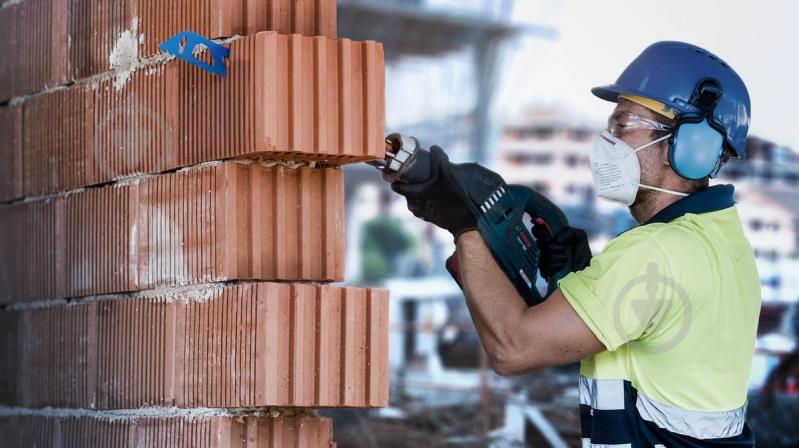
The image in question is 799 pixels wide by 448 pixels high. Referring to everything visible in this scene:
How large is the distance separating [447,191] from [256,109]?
0.53 m

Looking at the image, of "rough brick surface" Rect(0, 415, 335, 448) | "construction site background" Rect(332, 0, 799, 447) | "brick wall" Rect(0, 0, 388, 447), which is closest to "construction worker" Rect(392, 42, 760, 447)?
"brick wall" Rect(0, 0, 388, 447)

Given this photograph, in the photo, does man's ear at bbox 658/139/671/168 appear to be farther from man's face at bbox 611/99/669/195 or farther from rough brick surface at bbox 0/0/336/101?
rough brick surface at bbox 0/0/336/101

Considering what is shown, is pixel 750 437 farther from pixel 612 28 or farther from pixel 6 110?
pixel 612 28

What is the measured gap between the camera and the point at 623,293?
8.18 feet

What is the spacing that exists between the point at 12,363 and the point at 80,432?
532mm

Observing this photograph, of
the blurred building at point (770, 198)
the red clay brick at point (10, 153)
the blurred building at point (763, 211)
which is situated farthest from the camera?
the blurred building at point (770, 198)

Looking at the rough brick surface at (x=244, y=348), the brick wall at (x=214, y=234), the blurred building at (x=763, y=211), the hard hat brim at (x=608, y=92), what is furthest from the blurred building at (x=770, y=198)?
the rough brick surface at (x=244, y=348)

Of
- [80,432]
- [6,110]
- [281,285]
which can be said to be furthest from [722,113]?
[6,110]

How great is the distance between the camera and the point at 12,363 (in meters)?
3.41

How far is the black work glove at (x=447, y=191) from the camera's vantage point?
106 inches

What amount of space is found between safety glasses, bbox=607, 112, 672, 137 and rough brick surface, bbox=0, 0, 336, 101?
2.51 ft

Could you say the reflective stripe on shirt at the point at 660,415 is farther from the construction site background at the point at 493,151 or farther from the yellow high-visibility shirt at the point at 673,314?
the construction site background at the point at 493,151

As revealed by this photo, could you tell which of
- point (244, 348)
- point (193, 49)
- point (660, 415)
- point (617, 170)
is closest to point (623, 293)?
point (660, 415)

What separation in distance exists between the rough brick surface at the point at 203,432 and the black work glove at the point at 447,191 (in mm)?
572
